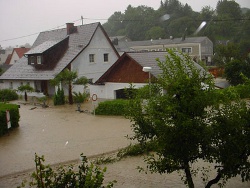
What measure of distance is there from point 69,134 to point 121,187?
680 cm

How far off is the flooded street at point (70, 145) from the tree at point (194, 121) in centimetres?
262

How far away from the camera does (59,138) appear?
1344 cm

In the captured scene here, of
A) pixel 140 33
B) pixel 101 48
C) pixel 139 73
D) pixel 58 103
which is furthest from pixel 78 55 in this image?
pixel 140 33

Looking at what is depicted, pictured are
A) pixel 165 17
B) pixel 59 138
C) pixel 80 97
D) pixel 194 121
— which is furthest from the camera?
pixel 165 17

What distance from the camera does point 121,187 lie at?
7.76 meters

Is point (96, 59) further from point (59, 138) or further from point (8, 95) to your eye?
point (59, 138)

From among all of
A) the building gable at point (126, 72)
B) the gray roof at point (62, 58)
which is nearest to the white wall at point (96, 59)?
the gray roof at point (62, 58)

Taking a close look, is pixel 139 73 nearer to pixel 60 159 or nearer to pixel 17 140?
pixel 17 140

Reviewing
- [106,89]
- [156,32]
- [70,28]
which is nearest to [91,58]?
[70,28]

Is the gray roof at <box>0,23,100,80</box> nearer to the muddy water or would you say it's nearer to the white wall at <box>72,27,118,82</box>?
the white wall at <box>72,27,118,82</box>

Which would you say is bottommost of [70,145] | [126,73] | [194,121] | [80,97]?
[70,145]

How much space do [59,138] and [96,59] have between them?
56.1 ft

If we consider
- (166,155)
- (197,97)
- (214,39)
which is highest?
(214,39)

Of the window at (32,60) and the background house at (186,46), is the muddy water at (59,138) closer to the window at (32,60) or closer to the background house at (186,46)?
the window at (32,60)
